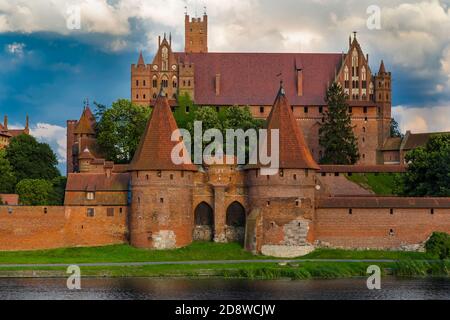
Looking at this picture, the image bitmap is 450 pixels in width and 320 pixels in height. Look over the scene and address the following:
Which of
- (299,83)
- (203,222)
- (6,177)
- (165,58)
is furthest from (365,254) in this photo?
(165,58)

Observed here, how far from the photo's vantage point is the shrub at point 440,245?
205 ft

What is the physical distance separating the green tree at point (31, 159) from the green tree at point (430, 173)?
1101 inches

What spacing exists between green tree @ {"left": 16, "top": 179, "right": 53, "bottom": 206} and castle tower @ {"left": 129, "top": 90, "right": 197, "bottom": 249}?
1131 centimetres

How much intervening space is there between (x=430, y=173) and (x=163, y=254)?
1760cm

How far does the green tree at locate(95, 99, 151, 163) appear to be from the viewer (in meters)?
81.6

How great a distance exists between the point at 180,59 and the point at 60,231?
31.7m

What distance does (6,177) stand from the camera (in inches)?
3250

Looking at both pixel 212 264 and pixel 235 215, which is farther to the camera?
pixel 235 215

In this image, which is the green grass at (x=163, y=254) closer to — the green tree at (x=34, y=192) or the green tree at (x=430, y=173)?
the green tree at (x=430, y=173)

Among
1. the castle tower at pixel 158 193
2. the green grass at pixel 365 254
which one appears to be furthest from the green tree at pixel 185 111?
the green grass at pixel 365 254

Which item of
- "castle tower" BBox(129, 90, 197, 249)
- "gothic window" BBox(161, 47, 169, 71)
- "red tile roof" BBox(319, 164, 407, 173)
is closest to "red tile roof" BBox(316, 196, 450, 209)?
"castle tower" BBox(129, 90, 197, 249)

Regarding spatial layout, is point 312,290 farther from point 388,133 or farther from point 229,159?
point 388,133

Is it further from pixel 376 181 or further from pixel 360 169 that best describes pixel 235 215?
pixel 376 181

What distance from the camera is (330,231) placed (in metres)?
66.3
